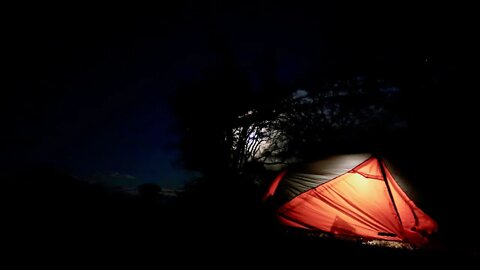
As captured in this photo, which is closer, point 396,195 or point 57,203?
point 396,195

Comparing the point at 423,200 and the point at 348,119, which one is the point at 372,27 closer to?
the point at 348,119

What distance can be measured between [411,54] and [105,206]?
1086 centimetres

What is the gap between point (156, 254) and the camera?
147 inches

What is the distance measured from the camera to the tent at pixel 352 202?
15.4 feet

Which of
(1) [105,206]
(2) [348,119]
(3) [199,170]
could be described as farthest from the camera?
(3) [199,170]

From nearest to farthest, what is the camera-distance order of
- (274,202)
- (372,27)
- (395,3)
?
1. (274,202)
2. (395,3)
3. (372,27)

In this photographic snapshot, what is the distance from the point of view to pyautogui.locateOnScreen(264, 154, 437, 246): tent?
469cm

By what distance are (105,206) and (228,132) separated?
6.49 m

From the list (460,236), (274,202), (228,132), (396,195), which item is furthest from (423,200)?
(228,132)

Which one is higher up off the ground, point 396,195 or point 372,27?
point 372,27

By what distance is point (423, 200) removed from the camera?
4699mm

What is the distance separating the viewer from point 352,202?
5.14 meters

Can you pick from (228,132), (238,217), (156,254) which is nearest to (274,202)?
(238,217)

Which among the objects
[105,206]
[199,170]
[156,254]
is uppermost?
[199,170]
